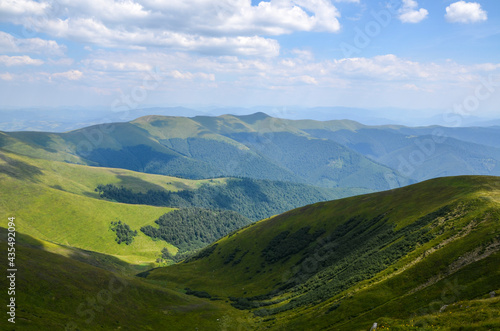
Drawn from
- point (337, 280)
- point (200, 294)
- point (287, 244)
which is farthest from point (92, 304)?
point (287, 244)

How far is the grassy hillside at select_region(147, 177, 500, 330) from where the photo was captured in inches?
1982

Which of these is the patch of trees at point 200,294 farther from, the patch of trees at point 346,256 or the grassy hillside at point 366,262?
the patch of trees at point 346,256

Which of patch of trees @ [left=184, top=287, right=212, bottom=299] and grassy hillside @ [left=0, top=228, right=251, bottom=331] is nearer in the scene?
grassy hillside @ [left=0, top=228, right=251, bottom=331]

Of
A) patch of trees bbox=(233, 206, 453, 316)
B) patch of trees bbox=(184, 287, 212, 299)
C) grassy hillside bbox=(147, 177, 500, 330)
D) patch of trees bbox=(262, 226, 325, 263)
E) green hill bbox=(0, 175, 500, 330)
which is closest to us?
green hill bbox=(0, 175, 500, 330)

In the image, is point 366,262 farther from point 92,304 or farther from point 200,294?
point 200,294

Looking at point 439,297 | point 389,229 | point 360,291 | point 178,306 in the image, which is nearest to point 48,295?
point 178,306

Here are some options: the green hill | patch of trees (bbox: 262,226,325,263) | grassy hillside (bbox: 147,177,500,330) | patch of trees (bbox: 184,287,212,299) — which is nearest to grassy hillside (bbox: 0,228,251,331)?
the green hill

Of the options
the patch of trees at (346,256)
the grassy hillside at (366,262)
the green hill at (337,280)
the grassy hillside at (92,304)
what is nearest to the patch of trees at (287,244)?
the grassy hillside at (366,262)

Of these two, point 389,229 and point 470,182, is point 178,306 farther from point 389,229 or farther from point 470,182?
point 470,182

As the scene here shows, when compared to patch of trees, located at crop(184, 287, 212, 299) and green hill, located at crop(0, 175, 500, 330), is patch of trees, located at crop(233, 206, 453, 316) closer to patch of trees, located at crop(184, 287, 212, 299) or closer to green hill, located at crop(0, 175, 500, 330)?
green hill, located at crop(0, 175, 500, 330)

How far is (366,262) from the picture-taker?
80.8 metres

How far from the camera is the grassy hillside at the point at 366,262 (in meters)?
50.3

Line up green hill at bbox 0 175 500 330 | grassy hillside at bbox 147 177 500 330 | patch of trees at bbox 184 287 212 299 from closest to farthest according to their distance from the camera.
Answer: green hill at bbox 0 175 500 330 → grassy hillside at bbox 147 177 500 330 → patch of trees at bbox 184 287 212 299

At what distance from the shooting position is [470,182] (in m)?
105
